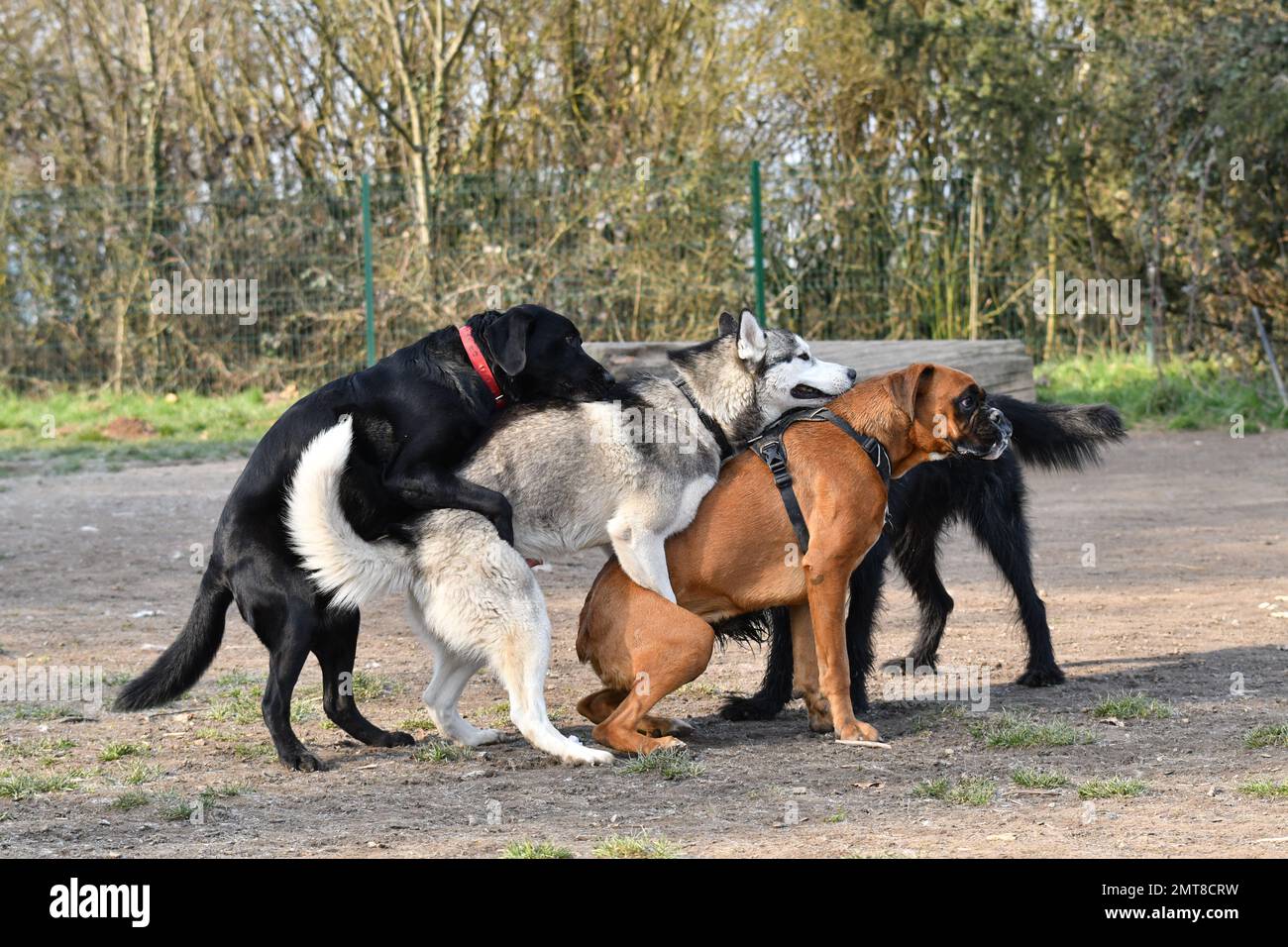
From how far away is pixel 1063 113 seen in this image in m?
14.0

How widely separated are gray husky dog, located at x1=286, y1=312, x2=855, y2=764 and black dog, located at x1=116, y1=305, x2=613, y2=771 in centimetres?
9

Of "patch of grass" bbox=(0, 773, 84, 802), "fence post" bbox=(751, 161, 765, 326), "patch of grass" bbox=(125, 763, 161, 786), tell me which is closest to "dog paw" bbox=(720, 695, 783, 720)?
"patch of grass" bbox=(125, 763, 161, 786)

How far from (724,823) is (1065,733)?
1495 millimetres

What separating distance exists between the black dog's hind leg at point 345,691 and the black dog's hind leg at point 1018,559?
2505mm

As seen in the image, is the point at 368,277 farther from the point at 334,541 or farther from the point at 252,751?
the point at 334,541

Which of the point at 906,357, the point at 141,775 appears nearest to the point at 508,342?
the point at 141,775

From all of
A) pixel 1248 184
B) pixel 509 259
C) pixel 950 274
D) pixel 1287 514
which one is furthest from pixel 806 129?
pixel 1287 514

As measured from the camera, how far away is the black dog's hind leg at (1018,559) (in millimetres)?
5969

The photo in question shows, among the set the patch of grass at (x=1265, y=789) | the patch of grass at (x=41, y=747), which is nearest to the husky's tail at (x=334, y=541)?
the patch of grass at (x=41, y=747)

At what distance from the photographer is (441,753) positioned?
5.00 metres

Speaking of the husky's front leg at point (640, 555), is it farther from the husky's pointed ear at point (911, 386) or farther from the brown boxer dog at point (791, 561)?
the husky's pointed ear at point (911, 386)

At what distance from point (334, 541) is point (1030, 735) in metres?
2.43

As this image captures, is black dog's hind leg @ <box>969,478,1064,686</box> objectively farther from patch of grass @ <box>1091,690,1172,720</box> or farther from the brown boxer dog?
the brown boxer dog
